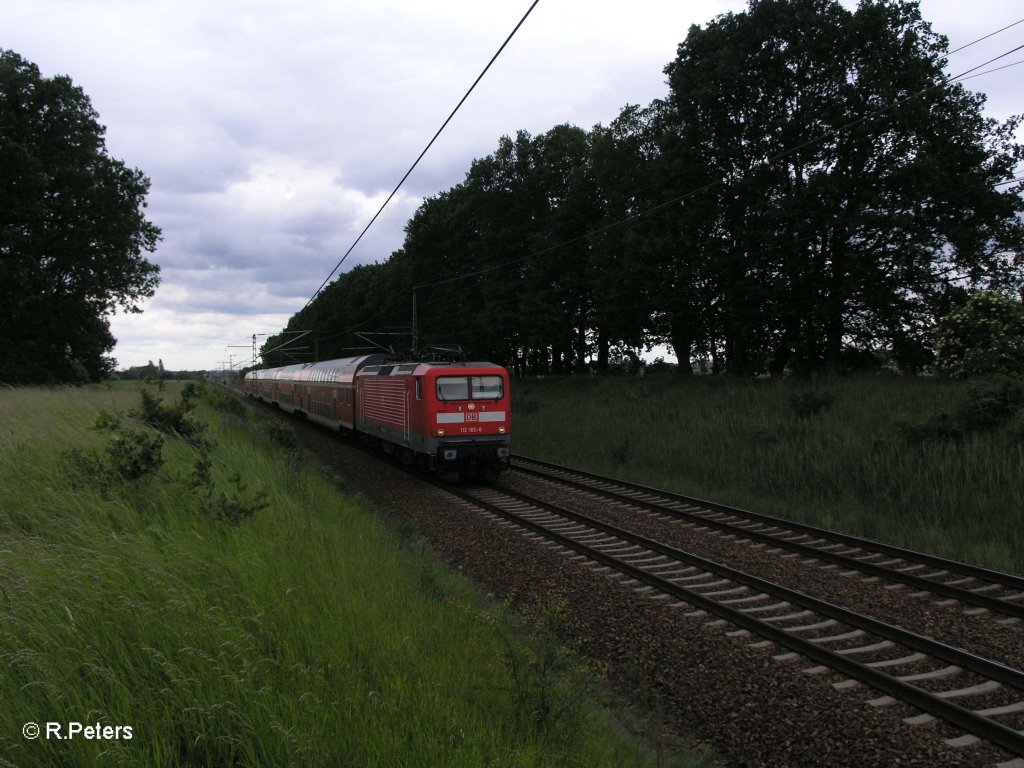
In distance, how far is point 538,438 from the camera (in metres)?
22.6

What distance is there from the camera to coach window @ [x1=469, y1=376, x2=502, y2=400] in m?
15.0

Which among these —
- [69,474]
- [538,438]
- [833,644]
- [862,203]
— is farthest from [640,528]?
[862,203]

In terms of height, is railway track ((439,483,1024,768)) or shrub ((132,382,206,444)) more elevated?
shrub ((132,382,206,444))

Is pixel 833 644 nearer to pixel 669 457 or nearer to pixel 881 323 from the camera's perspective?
pixel 669 457

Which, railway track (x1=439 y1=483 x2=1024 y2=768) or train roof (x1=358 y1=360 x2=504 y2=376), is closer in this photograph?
railway track (x1=439 y1=483 x2=1024 y2=768)

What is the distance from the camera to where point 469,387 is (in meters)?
14.9

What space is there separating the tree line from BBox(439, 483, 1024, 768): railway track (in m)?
12.8

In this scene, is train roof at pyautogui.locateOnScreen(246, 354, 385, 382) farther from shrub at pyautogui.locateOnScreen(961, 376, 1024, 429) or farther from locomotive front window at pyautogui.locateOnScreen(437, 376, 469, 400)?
shrub at pyautogui.locateOnScreen(961, 376, 1024, 429)

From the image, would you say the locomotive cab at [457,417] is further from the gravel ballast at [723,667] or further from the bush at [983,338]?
the bush at [983,338]

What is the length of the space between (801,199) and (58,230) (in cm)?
3074

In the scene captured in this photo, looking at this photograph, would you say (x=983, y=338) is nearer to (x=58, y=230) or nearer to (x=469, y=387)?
(x=469, y=387)

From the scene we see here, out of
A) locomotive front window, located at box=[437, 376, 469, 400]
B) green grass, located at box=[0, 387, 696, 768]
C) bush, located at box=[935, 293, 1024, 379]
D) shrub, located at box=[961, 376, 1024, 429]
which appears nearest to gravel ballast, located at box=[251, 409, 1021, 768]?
green grass, located at box=[0, 387, 696, 768]

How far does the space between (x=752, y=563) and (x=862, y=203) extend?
615 inches

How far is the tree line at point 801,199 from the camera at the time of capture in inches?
749
